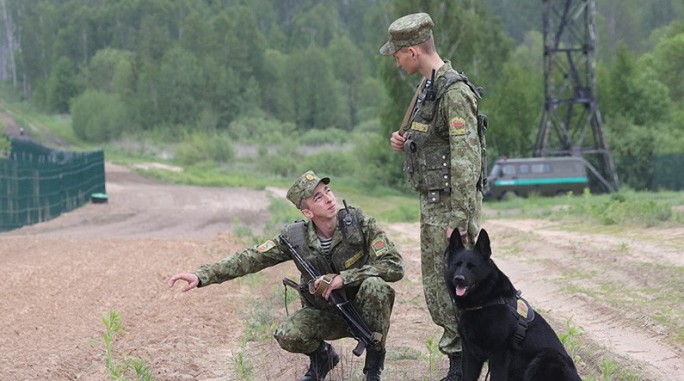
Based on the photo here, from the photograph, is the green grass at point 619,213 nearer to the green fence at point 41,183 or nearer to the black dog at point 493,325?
the green fence at point 41,183

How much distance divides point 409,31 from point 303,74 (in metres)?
97.0

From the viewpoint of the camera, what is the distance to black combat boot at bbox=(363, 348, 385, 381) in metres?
6.81

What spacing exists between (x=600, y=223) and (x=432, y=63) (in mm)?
15476

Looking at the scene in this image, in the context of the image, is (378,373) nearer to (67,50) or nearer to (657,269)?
(657,269)

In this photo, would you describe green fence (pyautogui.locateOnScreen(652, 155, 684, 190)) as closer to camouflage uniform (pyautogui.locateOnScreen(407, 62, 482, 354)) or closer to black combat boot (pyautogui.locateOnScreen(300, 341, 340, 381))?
black combat boot (pyautogui.locateOnScreen(300, 341, 340, 381))

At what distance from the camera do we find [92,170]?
39.0 metres

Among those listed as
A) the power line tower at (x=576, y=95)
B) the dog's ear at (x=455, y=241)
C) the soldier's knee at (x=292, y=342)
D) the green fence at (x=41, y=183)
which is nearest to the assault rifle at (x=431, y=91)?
the dog's ear at (x=455, y=241)

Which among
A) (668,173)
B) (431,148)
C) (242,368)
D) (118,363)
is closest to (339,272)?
(431,148)

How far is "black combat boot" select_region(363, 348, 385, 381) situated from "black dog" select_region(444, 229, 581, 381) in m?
0.89

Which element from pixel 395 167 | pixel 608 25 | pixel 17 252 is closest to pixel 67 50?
pixel 608 25

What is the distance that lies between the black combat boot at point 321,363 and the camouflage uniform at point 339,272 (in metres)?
0.10

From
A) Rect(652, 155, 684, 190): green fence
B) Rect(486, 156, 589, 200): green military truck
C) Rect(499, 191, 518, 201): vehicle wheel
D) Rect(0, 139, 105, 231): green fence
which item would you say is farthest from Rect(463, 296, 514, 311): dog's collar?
Rect(652, 155, 684, 190): green fence

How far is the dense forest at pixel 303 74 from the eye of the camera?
47375 millimetres

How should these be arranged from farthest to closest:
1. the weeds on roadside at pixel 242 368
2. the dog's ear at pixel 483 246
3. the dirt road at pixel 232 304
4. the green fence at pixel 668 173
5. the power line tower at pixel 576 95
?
the green fence at pixel 668 173, the power line tower at pixel 576 95, the dirt road at pixel 232 304, the weeds on roadside at pixel 242 368, the dog's ear at pixel 483 246
